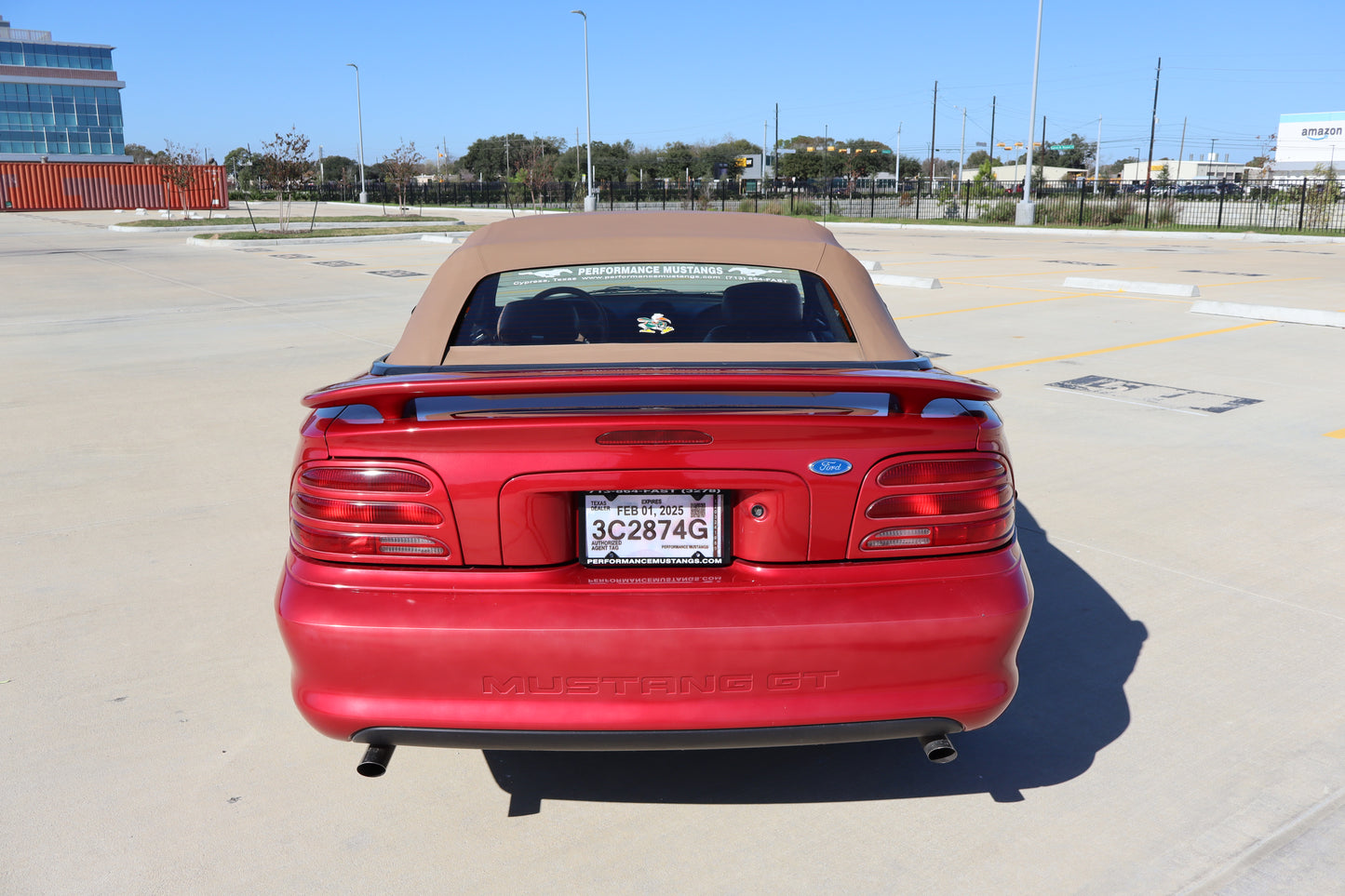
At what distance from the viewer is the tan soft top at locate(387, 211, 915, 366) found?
3.21 meters

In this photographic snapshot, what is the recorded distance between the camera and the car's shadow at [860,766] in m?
3.03

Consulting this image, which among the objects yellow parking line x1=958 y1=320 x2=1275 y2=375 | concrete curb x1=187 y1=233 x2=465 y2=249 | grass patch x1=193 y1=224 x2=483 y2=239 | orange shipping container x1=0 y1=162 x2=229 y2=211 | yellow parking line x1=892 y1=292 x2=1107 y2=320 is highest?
orange shipping container x1=0 y1=162 x2=229 y2=211

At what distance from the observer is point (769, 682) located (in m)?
2.47

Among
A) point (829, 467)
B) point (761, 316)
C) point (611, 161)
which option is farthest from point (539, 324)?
point (611, 161)

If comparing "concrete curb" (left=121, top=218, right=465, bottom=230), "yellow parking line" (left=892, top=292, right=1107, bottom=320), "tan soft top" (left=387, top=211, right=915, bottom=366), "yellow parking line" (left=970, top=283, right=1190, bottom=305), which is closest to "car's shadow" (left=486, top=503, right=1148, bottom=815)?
"tan soft top" (left=387, top=211, right=915, bottom=366)

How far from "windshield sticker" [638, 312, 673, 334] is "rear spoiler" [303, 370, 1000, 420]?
1.27m

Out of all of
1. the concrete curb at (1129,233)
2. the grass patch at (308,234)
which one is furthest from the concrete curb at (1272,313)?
the concrete curb at (1129,233)

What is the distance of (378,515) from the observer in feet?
8.23

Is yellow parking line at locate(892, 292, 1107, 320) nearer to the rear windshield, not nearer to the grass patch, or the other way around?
the rear windshield

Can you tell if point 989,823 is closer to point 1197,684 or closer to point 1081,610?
point 1197,684

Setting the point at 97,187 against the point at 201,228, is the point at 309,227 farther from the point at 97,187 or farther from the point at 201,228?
the point at 97,187

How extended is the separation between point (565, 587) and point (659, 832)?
2.67ft

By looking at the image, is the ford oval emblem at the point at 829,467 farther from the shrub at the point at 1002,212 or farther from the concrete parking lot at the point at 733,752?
the shrub at the point at 1002,212

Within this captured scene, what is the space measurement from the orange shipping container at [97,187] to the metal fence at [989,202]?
29.5ft
